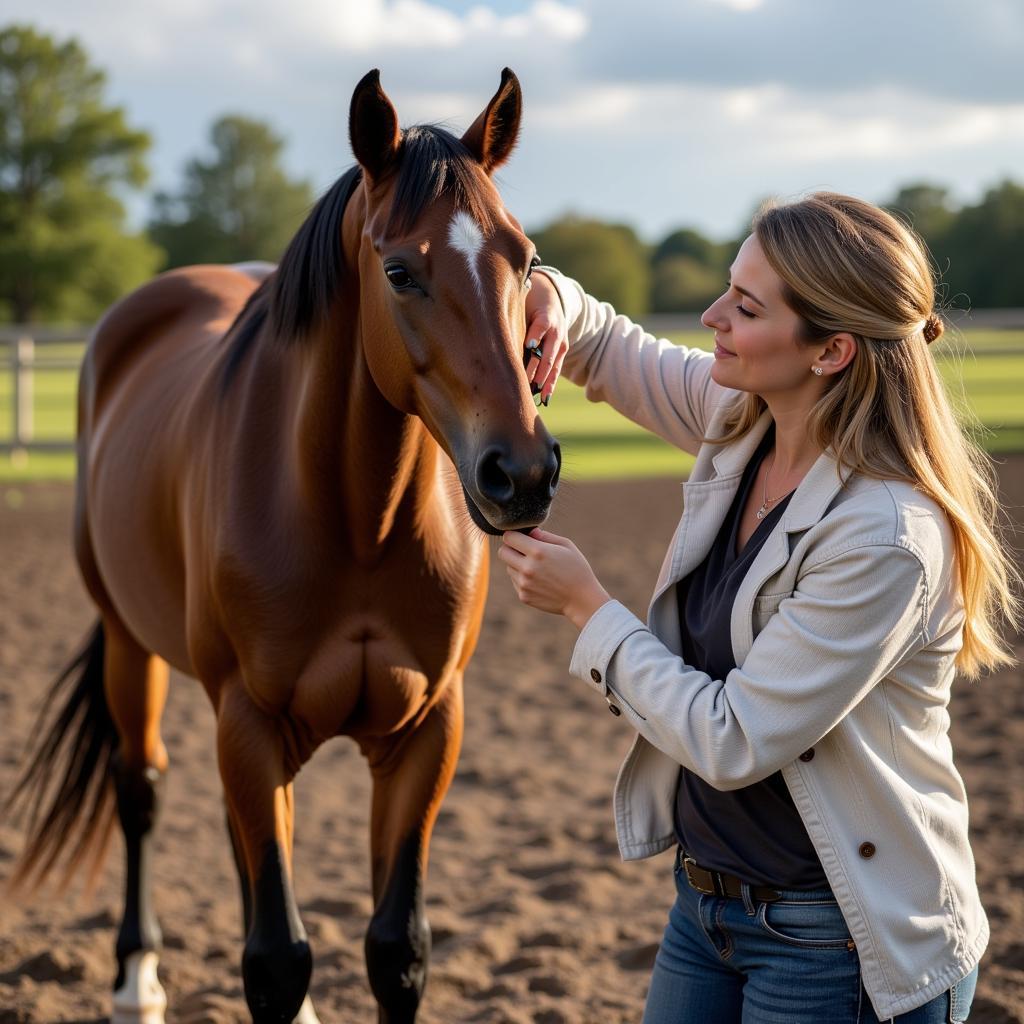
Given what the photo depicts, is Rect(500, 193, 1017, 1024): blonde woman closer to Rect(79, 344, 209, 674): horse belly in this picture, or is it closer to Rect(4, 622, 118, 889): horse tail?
Rect(79, 344, 209, 674): horse belly

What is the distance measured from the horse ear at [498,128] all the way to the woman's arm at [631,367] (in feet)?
0.84

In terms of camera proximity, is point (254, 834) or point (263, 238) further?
point (263, 238)

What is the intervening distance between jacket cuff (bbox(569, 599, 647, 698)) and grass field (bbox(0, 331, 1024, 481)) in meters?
6.17

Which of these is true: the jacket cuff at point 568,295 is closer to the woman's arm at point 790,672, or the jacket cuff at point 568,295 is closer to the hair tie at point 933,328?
the hair tie at point 933,328

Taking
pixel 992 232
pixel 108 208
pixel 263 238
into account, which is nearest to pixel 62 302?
pixel 108 208

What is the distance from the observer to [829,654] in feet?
5.88

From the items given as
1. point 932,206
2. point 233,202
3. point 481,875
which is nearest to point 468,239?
point 481,875

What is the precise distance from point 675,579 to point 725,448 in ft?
0.91

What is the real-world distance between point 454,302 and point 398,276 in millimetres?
123

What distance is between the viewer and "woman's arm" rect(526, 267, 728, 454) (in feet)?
8.12

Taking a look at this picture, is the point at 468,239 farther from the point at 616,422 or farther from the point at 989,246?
the point at 989,246

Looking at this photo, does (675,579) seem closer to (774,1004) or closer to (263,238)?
(774,1004)

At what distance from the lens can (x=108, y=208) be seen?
154 ft

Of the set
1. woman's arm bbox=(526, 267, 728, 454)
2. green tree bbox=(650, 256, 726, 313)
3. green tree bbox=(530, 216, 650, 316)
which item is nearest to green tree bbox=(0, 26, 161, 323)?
green tree bbox=(530, 216, 650, 316)
